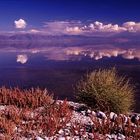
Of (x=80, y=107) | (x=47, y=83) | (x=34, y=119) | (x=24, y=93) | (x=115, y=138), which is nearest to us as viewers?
(x=115, y=138)

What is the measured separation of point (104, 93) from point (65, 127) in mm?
3370

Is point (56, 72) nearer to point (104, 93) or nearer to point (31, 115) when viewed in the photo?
point (104, 93)

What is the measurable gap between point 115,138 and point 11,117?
120 inches

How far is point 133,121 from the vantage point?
12.8m

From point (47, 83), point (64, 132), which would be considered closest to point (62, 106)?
point (64, 132)

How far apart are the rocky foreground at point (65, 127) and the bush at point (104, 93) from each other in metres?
2.00

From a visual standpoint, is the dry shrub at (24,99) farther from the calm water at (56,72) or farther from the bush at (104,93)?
the calm water at (56,72)

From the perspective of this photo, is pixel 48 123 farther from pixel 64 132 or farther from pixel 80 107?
pixel 80 107

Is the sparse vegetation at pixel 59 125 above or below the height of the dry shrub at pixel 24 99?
below

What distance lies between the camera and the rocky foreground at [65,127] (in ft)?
36.4

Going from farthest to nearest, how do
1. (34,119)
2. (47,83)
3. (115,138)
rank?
(47,83)
(34,119)
(115,138)

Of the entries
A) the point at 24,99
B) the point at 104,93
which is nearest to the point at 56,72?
the point at 104,93

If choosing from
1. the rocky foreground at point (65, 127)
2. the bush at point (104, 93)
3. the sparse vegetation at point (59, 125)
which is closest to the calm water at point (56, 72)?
the bush at point (104, 93)

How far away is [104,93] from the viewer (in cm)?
1495
